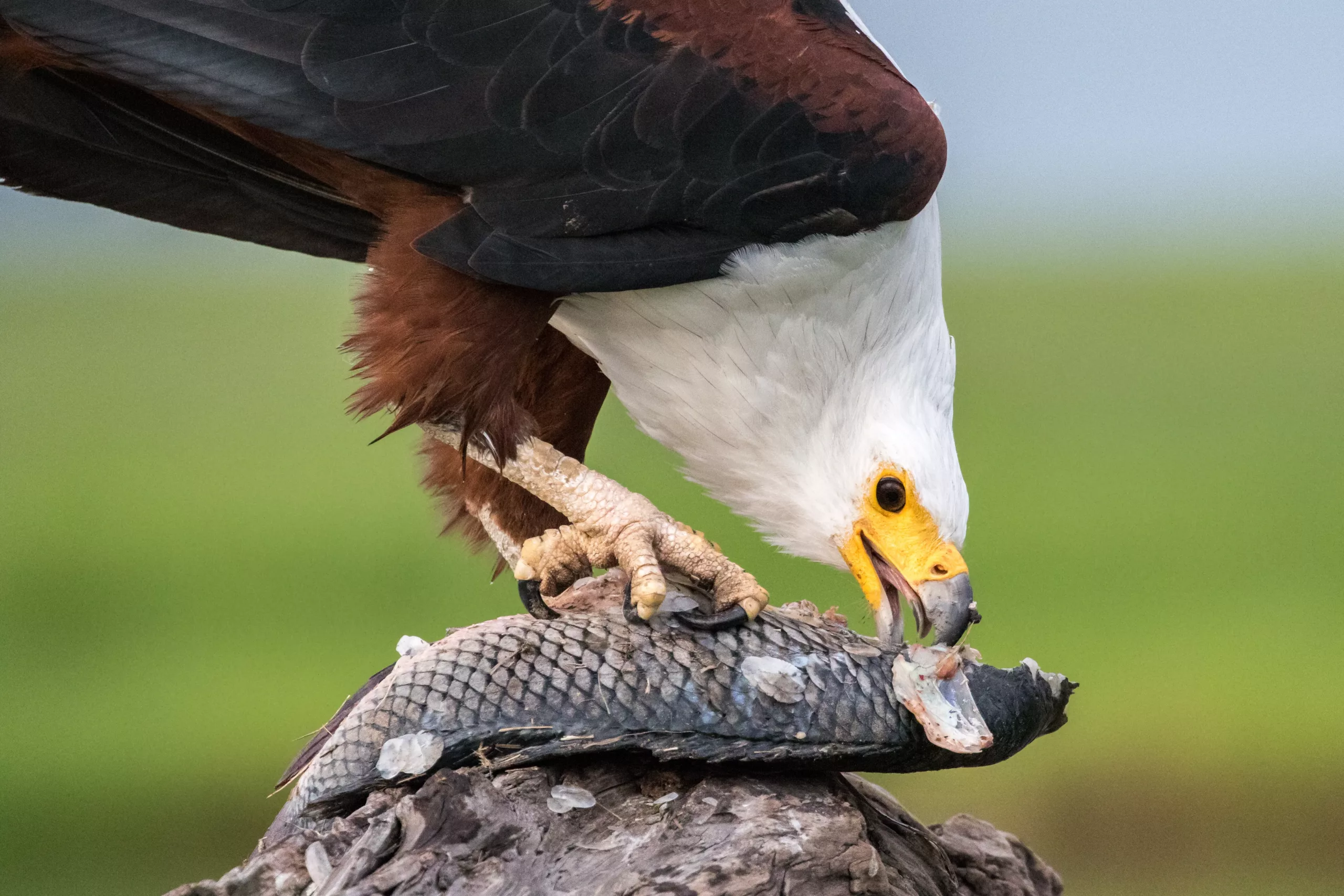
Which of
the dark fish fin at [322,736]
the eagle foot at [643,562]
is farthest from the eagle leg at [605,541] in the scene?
the dark fish fin at [322,736]

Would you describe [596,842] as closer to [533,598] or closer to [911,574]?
[533,598]

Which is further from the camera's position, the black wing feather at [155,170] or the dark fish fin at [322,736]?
the black wing feather at [155,170]

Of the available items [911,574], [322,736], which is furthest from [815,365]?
[322,736]

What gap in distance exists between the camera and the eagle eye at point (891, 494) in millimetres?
1855

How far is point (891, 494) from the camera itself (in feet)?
6.10

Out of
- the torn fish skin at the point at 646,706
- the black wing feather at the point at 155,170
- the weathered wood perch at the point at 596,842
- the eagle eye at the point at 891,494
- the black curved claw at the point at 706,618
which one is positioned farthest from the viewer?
the black wing feather at the point at 155,170

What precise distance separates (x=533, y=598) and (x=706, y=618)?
293mm

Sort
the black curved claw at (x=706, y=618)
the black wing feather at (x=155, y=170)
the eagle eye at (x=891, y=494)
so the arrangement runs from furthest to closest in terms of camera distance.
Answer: the black wing feather at (x=155, y=170), the eagle eye at (x=891, y=494), the black curved claw at (x=706, y=618)

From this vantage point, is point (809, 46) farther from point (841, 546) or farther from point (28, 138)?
point (28, 138)

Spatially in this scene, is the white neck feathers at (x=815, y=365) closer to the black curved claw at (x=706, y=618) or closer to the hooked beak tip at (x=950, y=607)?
the hooked beak tip at (x=950, y=607)

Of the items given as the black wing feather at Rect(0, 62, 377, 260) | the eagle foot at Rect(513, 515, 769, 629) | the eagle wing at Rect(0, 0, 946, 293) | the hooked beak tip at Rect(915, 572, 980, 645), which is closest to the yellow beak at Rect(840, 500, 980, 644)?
the hooked beak tip at Rect(915, 572, 980, 645)

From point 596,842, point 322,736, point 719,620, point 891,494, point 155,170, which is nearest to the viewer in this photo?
point 596,842

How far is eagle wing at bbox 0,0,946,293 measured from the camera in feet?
5.82

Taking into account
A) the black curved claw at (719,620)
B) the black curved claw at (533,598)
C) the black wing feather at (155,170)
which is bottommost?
the black curved claw at (719,620)
